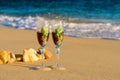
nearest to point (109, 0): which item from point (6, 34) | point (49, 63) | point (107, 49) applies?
point (6, 34)

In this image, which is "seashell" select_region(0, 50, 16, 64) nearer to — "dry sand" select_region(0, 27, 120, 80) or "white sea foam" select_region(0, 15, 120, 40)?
"dry sand" select_region(0, 27, 120, 80)

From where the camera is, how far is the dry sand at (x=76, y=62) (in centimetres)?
601

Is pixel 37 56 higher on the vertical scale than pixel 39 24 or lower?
lower

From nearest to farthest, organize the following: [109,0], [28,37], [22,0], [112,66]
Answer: [112,66], [28,37], [109,0], [22,0]

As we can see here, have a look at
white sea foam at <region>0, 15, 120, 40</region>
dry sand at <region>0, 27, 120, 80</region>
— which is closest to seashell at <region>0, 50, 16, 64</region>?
dry sand at <region>0, 27, 120, 80</region>

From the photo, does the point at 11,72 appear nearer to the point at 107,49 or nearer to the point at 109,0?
the point at 107,49

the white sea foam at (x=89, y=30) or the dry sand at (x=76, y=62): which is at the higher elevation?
the white sea foam at (x=89, y=30)

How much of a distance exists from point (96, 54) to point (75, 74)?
1.86m

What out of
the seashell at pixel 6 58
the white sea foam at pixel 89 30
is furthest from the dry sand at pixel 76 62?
the white sea foam at pixel 89 30

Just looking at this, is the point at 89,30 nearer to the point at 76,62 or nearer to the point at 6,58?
the point at 76,62

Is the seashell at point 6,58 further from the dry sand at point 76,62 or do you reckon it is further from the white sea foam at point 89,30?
the white sea foam at point 89,30

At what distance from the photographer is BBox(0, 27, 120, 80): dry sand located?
601 cm

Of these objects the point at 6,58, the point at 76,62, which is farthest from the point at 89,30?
the point at 6,58

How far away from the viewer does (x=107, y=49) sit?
8.80m
